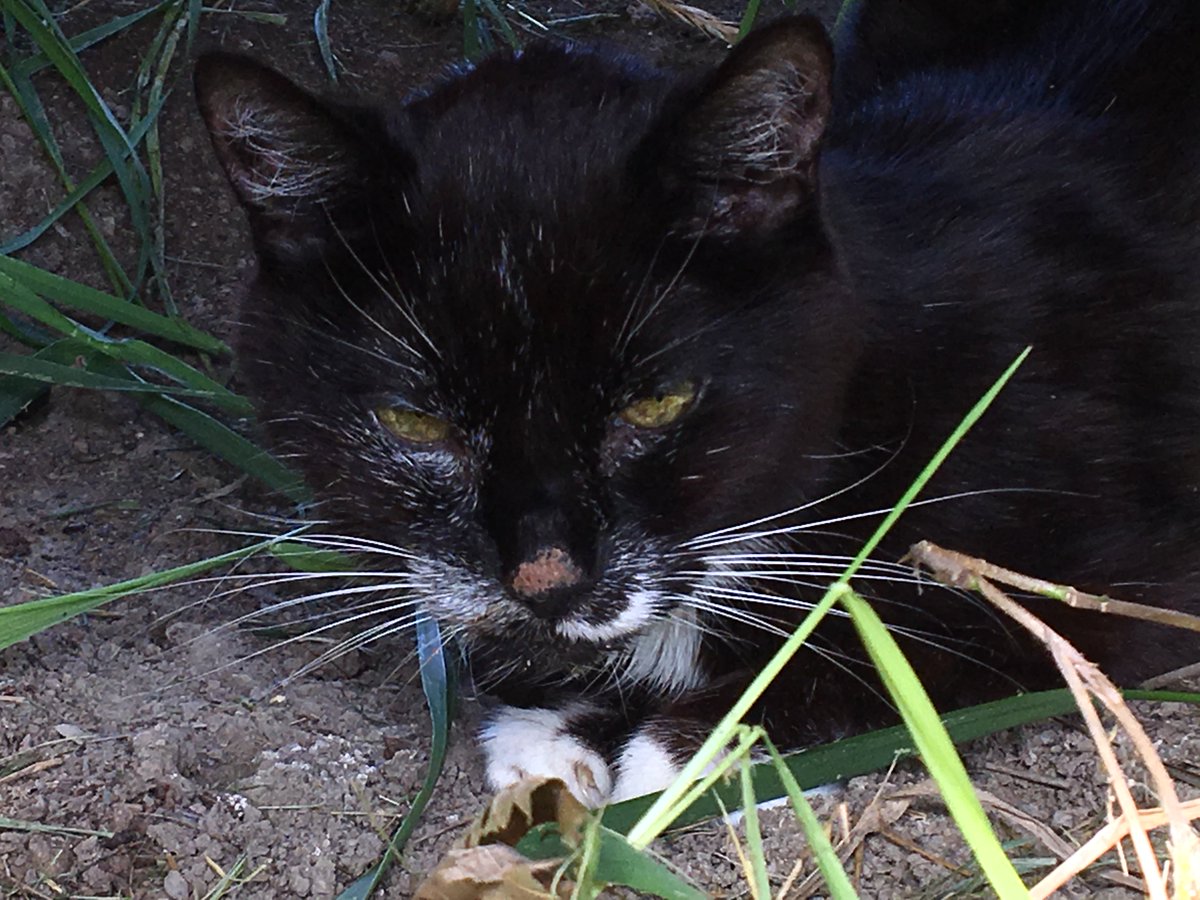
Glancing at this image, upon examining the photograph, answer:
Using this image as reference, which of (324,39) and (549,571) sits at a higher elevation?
(324,39)

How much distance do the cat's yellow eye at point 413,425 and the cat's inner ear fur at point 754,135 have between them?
0.31 meters

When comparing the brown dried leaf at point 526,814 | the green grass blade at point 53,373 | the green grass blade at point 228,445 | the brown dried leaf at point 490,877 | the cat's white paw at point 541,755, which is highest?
the brown dried leaf at point 490,877

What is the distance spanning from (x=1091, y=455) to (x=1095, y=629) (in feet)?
0.66

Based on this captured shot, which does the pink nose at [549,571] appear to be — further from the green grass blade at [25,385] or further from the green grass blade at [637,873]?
the green grass blade at [25,385]

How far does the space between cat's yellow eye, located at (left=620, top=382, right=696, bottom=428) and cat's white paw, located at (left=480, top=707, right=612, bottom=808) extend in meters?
0.46

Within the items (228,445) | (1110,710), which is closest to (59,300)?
(228,445)

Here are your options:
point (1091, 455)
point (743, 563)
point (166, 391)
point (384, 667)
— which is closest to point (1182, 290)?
point (1091, 455)

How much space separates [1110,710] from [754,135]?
0.66 metres

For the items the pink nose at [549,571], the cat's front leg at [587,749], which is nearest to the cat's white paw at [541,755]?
the cat's front leg at [587,749]

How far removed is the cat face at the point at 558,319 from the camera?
1326 mm

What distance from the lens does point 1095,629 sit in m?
1.57

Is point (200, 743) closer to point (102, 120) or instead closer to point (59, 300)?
point (59, 300)

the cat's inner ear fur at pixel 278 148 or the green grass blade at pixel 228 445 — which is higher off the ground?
the cat's inner ear fur at pixel 278 148

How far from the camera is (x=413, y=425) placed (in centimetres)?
142
